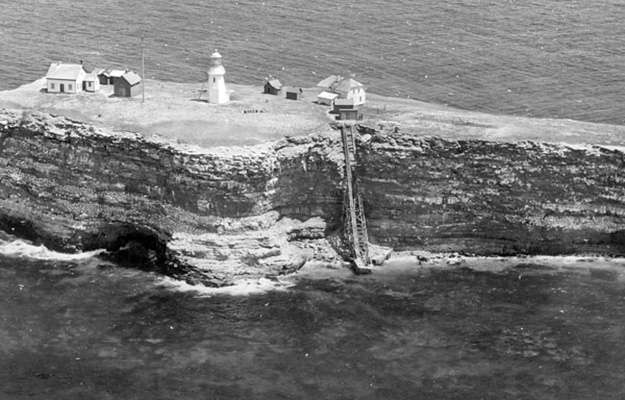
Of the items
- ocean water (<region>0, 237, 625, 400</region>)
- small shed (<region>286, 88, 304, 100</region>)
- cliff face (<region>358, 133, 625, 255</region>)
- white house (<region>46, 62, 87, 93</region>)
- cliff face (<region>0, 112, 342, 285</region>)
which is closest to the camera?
ocean water (<region>0, 237, 625, 400</region>)

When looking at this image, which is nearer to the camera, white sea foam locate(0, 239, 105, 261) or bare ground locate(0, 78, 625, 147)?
white sea foam locate(0, 239, 105, 261)

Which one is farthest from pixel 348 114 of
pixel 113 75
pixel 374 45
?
pixel 374 45

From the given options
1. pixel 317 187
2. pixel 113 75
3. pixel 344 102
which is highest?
pixel 113 75

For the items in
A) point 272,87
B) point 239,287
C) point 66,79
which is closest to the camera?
point 239,287

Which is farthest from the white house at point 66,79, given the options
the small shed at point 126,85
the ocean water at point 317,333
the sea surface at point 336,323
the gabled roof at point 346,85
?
the gabled roof at point 346,85

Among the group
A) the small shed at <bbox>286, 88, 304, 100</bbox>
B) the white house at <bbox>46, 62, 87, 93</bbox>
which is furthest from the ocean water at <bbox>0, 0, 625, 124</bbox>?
the white house at <bbox>46, 62, 87, 93</bbox>

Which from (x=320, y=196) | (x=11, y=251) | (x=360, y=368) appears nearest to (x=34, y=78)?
(x=11, y=251)

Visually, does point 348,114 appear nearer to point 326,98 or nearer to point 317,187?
point 326,98

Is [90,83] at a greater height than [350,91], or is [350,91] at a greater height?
[350,91]

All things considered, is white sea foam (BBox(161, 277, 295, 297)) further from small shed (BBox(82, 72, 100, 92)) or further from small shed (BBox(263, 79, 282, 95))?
small shed (BBox(82, 72, 100, 92))
